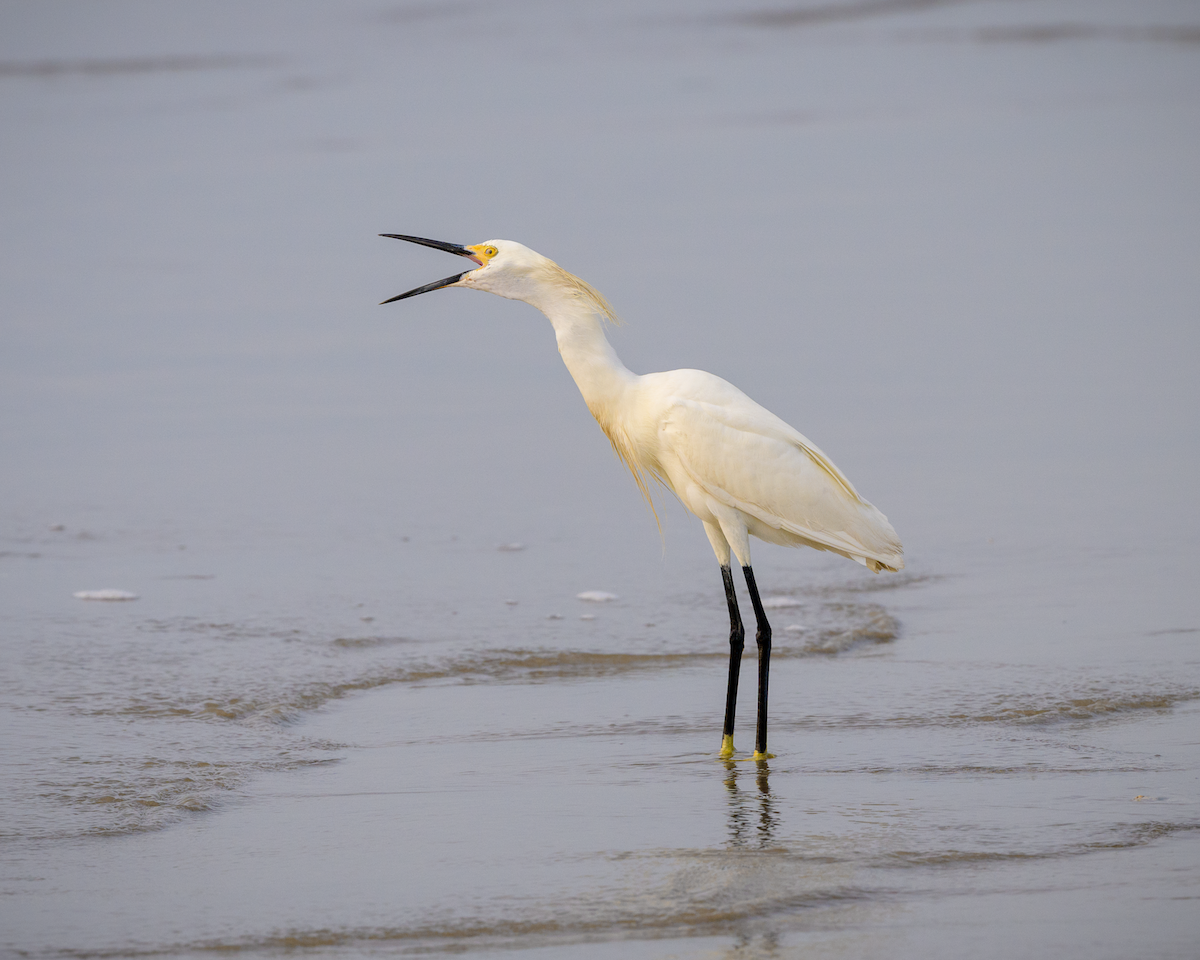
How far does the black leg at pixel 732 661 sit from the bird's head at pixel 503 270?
1234 mm

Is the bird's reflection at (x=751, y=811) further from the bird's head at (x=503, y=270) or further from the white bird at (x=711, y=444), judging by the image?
the bird's head at (x=503, y=270)

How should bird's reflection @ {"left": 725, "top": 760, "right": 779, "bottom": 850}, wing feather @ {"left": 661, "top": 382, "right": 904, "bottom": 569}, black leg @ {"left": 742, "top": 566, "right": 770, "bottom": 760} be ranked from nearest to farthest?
bird's reflection @ {"left": 725, "top": 760, "right": 779, "bottom": 850} → black leg @ {"left": 742, "top": 566, "right": 770, "bottom": 760} → wing feather @ {"left": 661, "top": 382, "right": 904, "bottom": 569}

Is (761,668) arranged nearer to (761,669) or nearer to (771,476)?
(761,669)

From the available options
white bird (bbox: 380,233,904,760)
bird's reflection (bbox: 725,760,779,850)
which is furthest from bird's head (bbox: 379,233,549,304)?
bird's reflection (bbox: 725,760,779,850)

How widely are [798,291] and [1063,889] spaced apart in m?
9.40

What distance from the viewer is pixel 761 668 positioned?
17.8ft

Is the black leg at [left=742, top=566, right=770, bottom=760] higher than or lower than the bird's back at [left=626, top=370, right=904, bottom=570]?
lower

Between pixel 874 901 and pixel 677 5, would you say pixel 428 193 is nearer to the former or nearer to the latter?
pixel 874 901

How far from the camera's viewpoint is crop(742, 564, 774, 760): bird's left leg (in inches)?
201

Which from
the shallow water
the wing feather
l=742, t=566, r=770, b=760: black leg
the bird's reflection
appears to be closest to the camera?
the shallow water

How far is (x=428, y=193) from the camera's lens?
15984mm

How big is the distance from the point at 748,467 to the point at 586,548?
2448mm

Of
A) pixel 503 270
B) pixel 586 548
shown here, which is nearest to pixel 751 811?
pixel 503 270

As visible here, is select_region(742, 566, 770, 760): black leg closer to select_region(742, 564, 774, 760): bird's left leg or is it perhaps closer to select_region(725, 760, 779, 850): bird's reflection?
select_region(742, 564, 774, 760): bird's left leg
